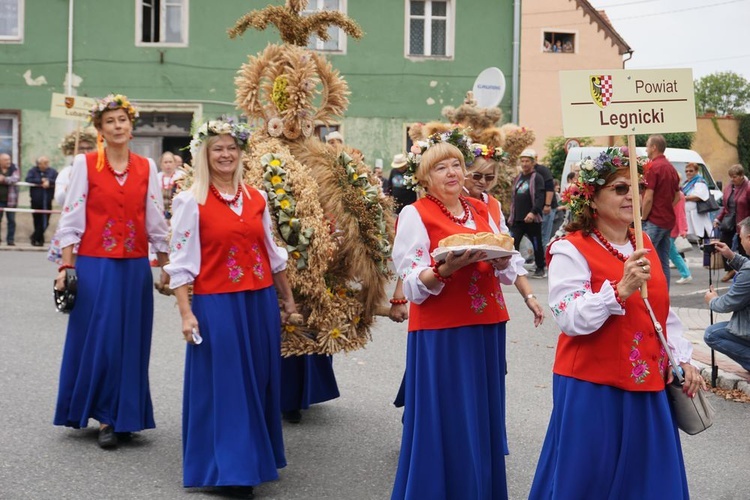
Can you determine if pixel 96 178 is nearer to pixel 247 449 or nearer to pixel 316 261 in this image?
pixel 316 261

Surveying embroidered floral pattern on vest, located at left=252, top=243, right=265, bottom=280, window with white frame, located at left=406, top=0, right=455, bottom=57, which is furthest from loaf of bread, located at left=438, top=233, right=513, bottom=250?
window with white frame, located at left=406, top=0, right=455, bottom=57

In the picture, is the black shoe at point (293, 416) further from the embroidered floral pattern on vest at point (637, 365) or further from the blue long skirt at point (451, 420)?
the embroidered floral pattern on vest at point (637, 365)

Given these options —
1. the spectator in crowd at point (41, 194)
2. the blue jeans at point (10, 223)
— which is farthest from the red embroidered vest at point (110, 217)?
the spectator in crowd at point (41, 194)

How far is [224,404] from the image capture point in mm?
5480

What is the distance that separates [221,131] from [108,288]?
1426 millimetres

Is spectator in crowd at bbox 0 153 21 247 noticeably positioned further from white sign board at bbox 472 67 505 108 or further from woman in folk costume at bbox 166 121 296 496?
woman in folk costume at bbox 166 121 296 496

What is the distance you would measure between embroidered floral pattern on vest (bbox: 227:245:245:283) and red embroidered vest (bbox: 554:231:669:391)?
200cm

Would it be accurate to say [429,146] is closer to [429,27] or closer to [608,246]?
[608,246]

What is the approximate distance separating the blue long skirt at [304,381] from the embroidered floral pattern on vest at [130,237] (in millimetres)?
1283

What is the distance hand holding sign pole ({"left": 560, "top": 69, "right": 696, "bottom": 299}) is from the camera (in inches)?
171

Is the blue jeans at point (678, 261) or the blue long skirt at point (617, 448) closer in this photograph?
the blue long skirt at point (617, 448)

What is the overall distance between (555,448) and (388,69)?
22652 millimetres

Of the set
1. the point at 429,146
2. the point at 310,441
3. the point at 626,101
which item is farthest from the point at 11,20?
the point at 626,101

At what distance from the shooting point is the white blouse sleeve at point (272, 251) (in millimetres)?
5805
